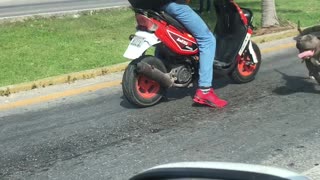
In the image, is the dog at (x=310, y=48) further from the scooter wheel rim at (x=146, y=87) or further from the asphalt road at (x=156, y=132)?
the scooter wheel rim at (x=146, y=87)

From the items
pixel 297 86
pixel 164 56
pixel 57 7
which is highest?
pixel 164 56

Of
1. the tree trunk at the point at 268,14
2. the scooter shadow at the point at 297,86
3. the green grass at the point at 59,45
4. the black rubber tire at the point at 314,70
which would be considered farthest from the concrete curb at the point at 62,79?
the tree trunk at the point at 268,14

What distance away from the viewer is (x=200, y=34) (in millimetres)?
6383

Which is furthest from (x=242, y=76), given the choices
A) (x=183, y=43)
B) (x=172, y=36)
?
(x=172, y=36)

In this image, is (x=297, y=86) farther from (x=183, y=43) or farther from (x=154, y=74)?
(x=154, y=74)

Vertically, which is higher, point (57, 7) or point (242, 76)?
point (242, 76)

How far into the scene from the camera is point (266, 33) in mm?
11148

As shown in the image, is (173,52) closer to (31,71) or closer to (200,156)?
(200,156)

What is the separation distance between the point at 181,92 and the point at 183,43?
0.95 meters

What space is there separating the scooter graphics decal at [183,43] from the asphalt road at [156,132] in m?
0.66

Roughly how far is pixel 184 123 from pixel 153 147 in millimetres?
797

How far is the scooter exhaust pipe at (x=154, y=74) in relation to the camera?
242 inches

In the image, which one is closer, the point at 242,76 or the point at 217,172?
the point at 217,172

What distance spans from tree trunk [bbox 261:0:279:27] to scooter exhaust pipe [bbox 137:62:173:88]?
18.9 feet
